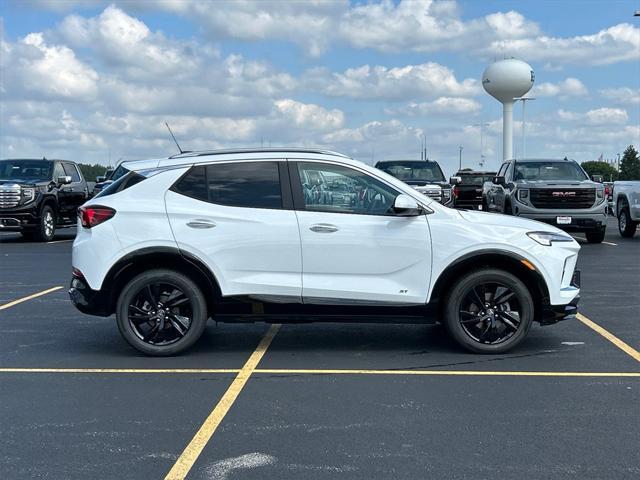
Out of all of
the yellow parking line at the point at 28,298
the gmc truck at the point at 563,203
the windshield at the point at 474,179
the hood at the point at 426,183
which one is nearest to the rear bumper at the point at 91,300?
the yellow parking line at the point at 28,298

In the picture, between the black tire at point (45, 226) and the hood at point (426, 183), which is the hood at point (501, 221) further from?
the black tire at point (45, 226)

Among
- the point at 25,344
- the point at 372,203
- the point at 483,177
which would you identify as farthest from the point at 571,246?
the point at 483,177

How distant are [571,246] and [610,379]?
1295mm

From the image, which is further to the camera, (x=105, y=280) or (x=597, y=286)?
(x=597, y=286)

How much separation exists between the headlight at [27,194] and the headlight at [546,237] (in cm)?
1463

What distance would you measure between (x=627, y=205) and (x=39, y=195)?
14345mm

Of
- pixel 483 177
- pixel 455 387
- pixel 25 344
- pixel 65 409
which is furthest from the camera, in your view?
pixel 483 177

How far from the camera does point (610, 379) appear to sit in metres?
6.05

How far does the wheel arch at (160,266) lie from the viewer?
6.58 m

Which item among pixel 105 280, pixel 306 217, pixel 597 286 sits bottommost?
pixel 597 286

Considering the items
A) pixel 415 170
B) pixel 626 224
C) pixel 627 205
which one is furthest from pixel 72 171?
pixel 626 224

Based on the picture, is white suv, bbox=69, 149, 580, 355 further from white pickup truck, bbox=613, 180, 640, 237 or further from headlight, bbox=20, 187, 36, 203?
white pickup truck, bbox=613, 180, 640, 237

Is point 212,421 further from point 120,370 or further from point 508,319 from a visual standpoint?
point 508,319

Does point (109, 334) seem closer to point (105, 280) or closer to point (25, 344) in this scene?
point (25, 344)
